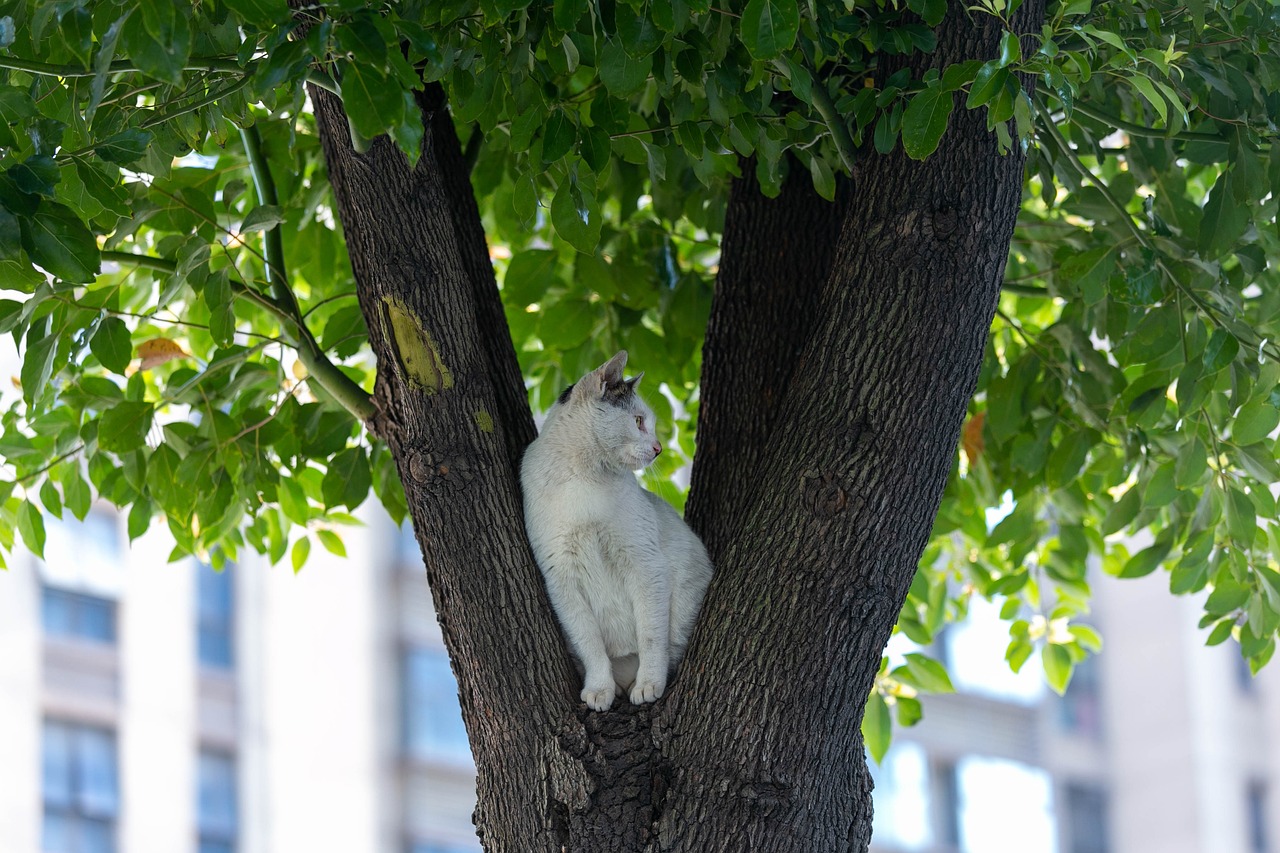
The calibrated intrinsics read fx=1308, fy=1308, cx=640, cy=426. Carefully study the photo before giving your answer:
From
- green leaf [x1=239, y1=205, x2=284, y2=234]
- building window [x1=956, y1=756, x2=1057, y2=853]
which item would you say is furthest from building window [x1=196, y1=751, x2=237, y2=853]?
green leaf [x1=239, y1=205, x2=284, y2=234]

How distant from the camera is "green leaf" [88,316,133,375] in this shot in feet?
10.5

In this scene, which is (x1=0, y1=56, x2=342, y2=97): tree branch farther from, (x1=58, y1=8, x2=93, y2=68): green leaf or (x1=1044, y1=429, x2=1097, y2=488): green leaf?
(x1=1044, y1=429, x2=1097, y2=488): green leaf

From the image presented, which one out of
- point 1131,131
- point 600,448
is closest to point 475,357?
point 600,448

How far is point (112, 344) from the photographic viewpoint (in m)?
3.21

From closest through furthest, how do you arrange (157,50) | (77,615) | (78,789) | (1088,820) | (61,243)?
1. (157,50)
2. (61,243)
3. (78,789)
4. (77,615)
5. (1088,820)

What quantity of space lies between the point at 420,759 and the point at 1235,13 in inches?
483

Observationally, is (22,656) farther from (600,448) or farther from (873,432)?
(873,432)

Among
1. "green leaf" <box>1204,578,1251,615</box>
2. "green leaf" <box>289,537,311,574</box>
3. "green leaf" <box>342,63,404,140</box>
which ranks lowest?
"green leaf" <box>1204,578,1251,615</box>

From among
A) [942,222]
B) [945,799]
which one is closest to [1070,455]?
[942,222]

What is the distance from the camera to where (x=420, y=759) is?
13.8 metres

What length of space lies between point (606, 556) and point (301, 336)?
3.12 feet

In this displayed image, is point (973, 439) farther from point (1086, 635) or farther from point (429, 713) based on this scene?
point (429, 713)

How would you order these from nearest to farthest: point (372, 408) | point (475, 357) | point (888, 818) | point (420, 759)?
point (475, 357)
point (372, 408)
point (420, 759)
point (888, 818)

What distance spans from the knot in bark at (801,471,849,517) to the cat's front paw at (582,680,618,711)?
62 centimetres
